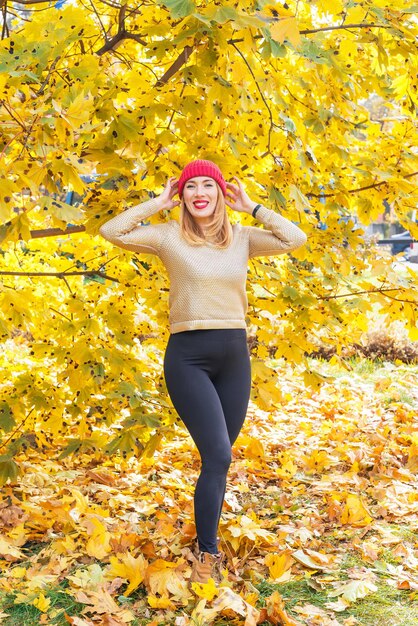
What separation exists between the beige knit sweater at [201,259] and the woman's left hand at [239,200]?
0.25 ft

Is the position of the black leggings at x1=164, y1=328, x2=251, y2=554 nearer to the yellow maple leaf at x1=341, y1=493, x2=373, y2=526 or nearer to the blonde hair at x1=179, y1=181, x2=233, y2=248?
the blonde hair at x1=179, y1=181, x2=233, y2=248

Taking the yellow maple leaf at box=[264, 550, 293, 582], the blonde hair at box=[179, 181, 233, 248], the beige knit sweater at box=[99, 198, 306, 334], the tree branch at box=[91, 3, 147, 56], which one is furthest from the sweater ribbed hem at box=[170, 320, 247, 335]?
the tree branch at box=[91, 3, 147, 56]

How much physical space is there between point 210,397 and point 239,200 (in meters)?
0.91

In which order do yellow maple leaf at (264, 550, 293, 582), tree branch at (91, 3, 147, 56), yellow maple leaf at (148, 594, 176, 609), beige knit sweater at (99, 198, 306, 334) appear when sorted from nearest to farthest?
yellow maple leaf at (148, 594, 176, 609) < beige knit sweater at (99, 198, 306, 334) < yellow maple leaf at (264, 550, 293, 582) < tree branch at (91, 3, 147, 56)

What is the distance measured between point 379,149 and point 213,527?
7.14 feet

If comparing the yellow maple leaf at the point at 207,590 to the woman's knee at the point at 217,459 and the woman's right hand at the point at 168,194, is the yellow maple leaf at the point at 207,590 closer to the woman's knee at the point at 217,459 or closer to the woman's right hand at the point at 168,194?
the woman's knee at the point at 217,459

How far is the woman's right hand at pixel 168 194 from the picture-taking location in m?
3.18

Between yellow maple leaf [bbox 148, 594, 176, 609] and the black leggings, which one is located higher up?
the black leggings

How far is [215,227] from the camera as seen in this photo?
10.3ft

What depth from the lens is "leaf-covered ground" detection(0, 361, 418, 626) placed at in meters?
2.86

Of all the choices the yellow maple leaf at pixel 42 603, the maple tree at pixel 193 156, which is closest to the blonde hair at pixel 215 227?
the maple tree at pixel 193 156

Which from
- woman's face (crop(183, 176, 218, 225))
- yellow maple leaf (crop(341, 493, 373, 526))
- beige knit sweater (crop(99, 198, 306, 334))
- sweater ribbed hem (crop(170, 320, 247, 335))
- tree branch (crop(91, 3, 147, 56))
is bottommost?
yellow maple leaf (crop(341, 493, 373, 526))

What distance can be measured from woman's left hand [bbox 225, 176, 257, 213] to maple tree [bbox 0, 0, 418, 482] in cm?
11

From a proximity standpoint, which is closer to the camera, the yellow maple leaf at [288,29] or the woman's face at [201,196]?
the yellow maple leaf at [288,29]
